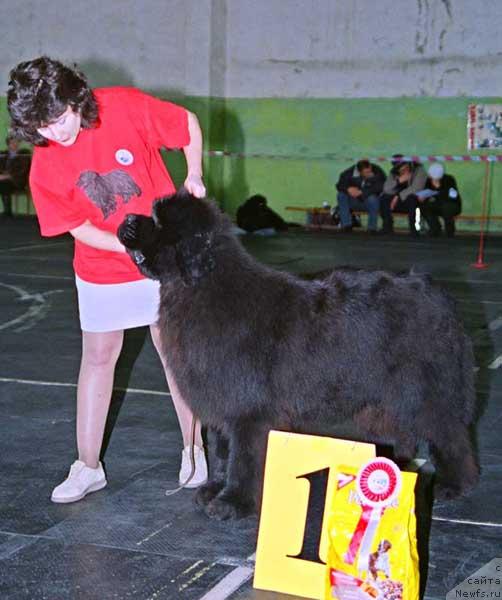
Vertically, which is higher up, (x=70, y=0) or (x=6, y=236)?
(x=70, y=0)

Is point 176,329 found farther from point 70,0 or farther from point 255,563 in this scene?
point 70,0

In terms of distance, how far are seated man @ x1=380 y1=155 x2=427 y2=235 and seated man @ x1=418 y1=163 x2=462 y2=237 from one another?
0.18 metres

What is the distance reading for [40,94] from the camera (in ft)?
11.3

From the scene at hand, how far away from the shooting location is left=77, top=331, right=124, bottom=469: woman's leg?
3.97m

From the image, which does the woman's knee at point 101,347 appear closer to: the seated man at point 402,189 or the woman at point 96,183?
the woman at point 96,183

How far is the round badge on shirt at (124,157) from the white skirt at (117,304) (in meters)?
0.48

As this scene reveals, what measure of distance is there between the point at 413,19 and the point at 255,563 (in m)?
15.0

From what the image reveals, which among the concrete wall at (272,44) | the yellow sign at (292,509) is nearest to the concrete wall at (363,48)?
the concrete wall at (272,44)

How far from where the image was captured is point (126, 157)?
12.3 ft

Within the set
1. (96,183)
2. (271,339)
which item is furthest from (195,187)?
(271,339)

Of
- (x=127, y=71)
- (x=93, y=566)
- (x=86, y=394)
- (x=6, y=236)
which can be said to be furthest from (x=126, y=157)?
(x=127, y=71)

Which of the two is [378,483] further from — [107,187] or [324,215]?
[324,215]

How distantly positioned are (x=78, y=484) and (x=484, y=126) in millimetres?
14129

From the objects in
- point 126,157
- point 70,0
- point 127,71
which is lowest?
point 126,157
